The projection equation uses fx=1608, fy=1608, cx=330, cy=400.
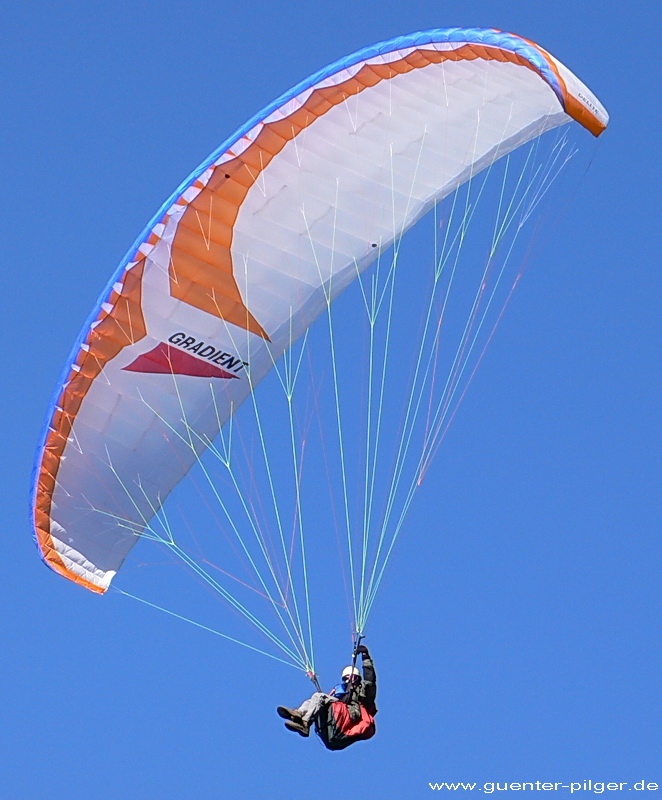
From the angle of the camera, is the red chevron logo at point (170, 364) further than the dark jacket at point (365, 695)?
Yes

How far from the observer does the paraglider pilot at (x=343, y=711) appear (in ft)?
37.3

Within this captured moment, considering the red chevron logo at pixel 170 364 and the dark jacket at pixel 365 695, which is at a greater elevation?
the red chevron logo at pixel 170 364

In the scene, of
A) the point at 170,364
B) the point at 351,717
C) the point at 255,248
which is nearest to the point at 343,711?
the point at 351,717

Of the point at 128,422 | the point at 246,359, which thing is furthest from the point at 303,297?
the point at 128,422

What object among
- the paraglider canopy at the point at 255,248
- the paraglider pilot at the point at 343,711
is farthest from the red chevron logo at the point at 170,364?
the paraglider pilot at the point at 343,711

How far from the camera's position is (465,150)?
1382 centimetres

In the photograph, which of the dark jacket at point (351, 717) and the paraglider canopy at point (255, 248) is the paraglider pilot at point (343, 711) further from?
the paraglider canopy at point (255, 248)

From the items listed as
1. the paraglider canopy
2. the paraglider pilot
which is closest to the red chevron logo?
the paraglider canopy

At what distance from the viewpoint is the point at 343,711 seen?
11680 millimetres

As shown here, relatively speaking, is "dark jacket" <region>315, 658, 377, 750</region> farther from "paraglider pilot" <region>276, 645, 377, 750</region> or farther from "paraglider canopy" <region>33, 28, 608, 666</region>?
"paraglider canopy" <region>33, 28, 608, 666</region>

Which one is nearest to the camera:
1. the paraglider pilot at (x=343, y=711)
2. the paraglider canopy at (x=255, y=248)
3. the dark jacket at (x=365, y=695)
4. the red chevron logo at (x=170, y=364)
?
the paraglider pilot at (x=343, y=711)

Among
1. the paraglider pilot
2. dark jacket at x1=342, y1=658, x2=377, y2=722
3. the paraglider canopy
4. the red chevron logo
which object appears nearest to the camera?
the paraglider pilot

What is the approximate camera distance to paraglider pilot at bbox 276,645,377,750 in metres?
11.4

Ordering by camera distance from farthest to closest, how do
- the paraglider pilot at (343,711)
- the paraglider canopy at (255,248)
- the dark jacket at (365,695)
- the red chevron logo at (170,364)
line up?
the red chevron logo at (170,364) < the paraglider canopy at (255,248) < the dark jacket at (365,695) < the paraglider pilot at (343,711)
